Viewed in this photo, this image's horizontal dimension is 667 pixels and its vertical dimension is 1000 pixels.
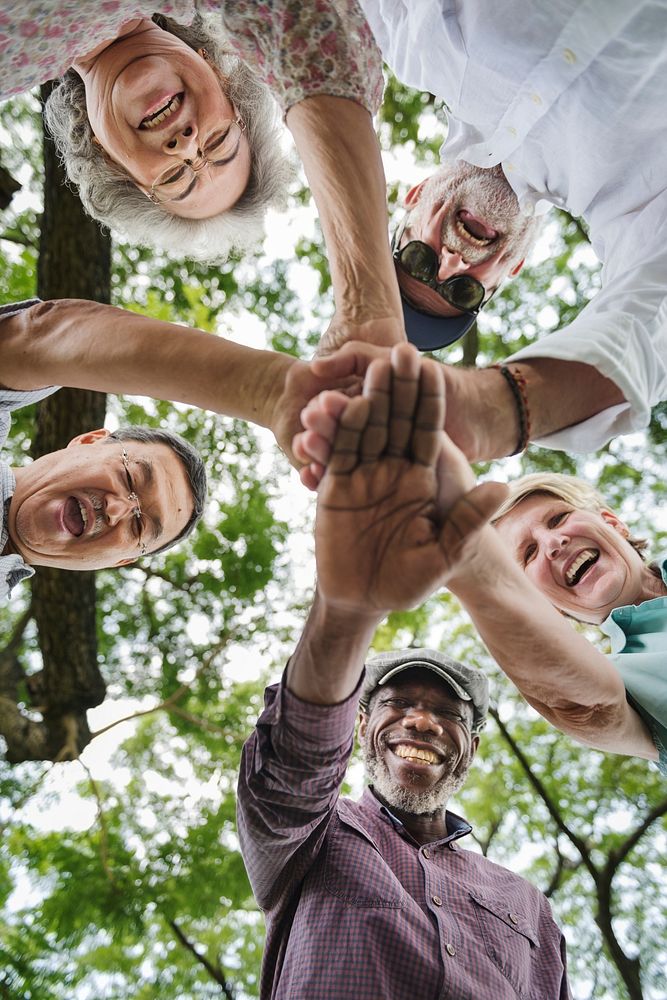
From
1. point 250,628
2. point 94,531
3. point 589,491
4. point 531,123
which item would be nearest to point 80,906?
point 250,628

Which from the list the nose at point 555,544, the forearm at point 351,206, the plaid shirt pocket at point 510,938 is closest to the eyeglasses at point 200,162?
the forearm at point 351,206

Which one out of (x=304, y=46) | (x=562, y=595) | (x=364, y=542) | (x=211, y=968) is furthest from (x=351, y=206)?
(x=211, y=968)

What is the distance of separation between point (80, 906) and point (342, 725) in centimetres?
414

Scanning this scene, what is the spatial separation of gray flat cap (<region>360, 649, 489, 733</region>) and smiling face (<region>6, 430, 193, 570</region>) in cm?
133

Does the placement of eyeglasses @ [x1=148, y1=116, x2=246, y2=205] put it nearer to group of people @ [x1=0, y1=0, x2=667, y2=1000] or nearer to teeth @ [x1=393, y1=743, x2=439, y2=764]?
group of people @ [x1=0, y1=0, x2=667, y2=1000]

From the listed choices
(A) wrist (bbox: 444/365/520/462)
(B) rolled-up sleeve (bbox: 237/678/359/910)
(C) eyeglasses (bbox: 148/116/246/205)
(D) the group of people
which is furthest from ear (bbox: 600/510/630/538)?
(C) eyeglasses (bbox: 148/116/246/205)

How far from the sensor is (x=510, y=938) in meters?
2.47

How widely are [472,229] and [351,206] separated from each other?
1261 millimetres

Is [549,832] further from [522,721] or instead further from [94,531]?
[94,531]

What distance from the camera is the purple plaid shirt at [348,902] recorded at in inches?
79.4

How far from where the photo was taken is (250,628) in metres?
6.11

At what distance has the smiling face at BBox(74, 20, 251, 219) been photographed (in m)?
2.79

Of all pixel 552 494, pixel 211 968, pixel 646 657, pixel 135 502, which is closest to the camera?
pixel 646 657

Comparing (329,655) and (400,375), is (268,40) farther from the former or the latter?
(329,655)
